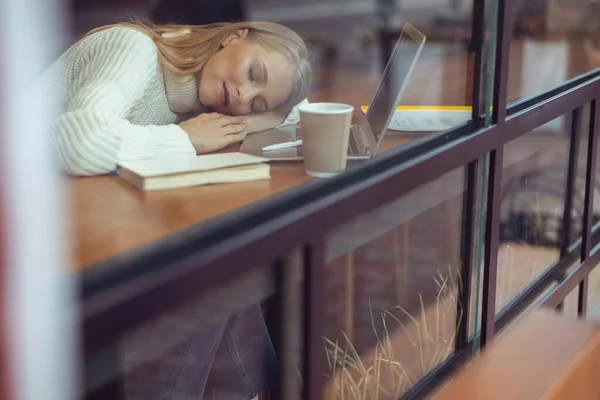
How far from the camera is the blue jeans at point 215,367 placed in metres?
0.93

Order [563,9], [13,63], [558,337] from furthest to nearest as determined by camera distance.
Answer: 1. [563,9]
2. [558,337]
3. [13,63]

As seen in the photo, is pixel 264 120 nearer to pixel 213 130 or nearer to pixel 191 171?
pixel 213 130

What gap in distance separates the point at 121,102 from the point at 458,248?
0.67 m

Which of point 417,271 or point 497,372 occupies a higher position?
point 417,271

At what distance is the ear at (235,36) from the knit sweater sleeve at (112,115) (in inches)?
4.7

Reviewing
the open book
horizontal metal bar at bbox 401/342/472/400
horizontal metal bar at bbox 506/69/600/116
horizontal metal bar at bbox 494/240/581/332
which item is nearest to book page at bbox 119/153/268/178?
the open book

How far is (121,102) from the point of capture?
1052 mm

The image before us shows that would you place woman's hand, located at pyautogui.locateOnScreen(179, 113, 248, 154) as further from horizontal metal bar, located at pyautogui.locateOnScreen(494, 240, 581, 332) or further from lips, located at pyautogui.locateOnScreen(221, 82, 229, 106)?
horizontal metal bar, located at pyautogui.locateOnScreen(494, 240, 581, 332)

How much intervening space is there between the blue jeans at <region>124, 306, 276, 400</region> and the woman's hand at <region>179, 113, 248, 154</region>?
0.27 m

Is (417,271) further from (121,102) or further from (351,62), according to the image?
(121,102)

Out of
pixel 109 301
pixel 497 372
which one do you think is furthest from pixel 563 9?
pixel 109 301

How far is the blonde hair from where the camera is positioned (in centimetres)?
124

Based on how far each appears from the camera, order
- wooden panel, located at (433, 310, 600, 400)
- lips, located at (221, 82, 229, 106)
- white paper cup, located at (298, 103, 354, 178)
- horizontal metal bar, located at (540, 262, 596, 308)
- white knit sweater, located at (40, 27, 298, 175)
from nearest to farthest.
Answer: white knit sweater, located at (40, 27, 298, 175) → white paper cup, located at (298, 103, 354, 178) → lips, located at (221, 82, 229, 106) → wooden panel, located at (433, 310, 600, 400) → horizontal metal bar, located at (540, 262, 596, 308)

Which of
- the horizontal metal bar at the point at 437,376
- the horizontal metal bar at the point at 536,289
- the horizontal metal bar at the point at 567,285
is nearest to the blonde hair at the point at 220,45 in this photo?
the horizontal metal bar at the point at 437,376
